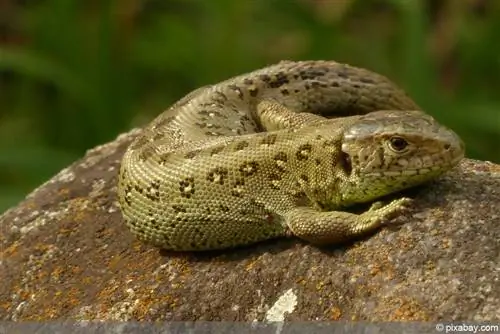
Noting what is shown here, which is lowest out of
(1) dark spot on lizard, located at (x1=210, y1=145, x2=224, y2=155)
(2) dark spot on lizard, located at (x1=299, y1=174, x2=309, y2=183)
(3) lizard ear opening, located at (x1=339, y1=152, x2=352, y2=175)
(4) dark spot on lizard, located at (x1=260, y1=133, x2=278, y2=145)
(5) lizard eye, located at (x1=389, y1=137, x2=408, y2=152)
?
(2) dark spot on lizard, located at (x1=299, y1=174, x2=309, y2=183)

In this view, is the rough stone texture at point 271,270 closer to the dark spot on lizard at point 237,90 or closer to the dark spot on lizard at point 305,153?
the dark spot on lizard at point 305,153

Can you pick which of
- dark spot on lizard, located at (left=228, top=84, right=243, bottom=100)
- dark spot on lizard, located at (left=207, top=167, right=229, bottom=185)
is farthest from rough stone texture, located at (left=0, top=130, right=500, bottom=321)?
dark spot on lizard, located at (left=228, top=84, right=243, bottom=100)

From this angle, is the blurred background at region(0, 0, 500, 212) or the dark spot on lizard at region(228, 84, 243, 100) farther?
the blurred background at region(0, 0, 500, 212)

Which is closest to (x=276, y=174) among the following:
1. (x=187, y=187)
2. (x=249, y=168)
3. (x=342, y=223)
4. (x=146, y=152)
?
(x=249, y=168)

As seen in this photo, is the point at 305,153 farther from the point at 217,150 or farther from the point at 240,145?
the point at 217,150

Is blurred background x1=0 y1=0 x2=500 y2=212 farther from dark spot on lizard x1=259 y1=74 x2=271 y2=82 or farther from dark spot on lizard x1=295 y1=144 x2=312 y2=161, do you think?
dark spot on lizard x1=295 y1=144 x2=312 y2=161

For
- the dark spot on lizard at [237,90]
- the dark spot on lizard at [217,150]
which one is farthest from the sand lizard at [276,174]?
the dark spot on lizard at [237,90]

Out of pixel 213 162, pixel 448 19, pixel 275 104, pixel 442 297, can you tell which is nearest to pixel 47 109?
pixel 448 19
